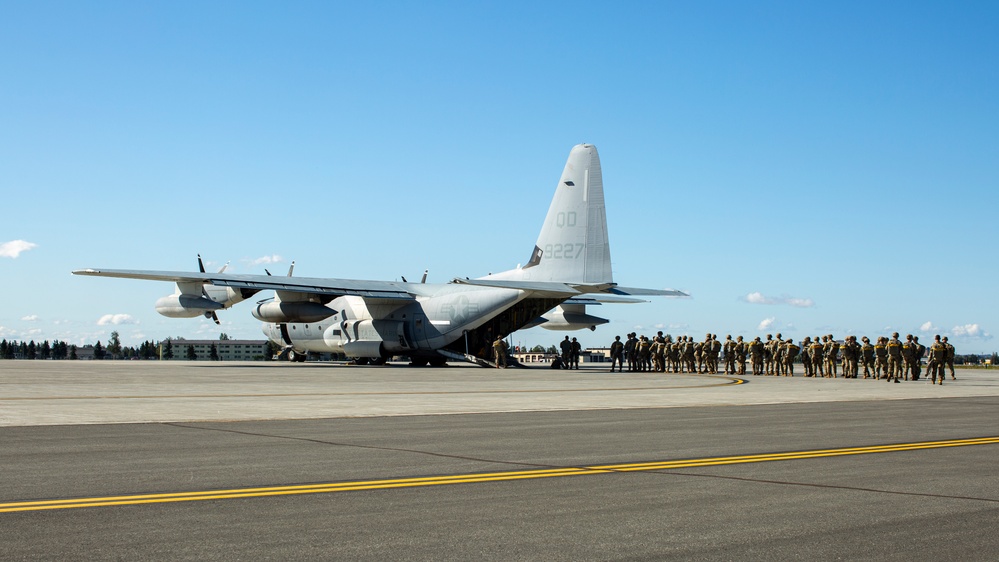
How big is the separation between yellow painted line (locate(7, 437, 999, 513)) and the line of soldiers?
23.0 m

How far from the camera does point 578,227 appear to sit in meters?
39.5

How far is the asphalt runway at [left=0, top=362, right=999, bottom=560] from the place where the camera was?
6570 mm

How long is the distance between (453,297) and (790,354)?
14.6 m

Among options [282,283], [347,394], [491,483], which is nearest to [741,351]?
[282,283]

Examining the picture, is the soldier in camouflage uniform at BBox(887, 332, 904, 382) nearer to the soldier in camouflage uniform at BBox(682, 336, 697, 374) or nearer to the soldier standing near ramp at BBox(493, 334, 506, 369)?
the soldier in camouflage uniform at BBox(682, 336, 697, 374)

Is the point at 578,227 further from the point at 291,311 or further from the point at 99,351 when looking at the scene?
the point at 99,351

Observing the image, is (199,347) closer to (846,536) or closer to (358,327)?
(358,327)

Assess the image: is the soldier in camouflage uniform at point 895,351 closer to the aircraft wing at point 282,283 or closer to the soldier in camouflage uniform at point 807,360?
the soldier in camouflage uniform at point 807,360

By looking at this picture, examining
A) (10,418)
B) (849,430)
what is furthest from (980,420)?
(10,418)


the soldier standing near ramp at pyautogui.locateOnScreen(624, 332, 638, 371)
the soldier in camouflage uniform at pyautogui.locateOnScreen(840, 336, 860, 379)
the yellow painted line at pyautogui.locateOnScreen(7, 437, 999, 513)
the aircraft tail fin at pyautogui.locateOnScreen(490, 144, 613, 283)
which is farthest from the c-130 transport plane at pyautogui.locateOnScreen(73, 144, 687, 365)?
the yellow painted line at pyautogui.locateOnScreen(7, 437, 999, 513)

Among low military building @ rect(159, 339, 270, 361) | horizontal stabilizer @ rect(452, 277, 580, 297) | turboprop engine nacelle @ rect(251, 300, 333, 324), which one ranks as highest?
horizontal stabilizer @ rect(452, 277, 580, 297)

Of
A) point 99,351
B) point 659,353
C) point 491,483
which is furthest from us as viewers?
point 99,351

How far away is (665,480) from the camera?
950cm

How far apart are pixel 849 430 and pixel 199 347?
130 metres
